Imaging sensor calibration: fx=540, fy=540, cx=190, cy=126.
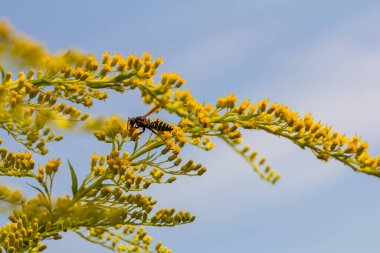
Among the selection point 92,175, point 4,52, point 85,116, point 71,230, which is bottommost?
point 4,52

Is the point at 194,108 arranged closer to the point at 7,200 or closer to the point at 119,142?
the point at 119,142


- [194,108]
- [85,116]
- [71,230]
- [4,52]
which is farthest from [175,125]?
[4,52]

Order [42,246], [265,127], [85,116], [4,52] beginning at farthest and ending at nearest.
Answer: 1. [42,246]
2. [85,116]
3. [265,127]
4. [4,52]

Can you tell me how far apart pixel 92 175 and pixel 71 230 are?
1242 millimetres

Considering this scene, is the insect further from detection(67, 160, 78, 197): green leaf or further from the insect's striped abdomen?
detection(67, 160, 78, 197): green leaf

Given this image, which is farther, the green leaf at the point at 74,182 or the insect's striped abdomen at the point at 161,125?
the green leaf at the point at 74,182

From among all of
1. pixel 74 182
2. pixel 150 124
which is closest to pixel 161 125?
pixel 150 124

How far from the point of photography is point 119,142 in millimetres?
7453

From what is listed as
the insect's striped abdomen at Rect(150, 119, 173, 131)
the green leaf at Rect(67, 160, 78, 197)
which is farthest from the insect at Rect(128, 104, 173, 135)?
the green leaf at Rect(67, 160, 78, 197)

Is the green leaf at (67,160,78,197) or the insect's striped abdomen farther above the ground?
the insect's striped abdomen

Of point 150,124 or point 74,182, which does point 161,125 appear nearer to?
point 150,124

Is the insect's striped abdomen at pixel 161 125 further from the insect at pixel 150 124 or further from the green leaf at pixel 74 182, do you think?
the green leaf at pixel 74 182

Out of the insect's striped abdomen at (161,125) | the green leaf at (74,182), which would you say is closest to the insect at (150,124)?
the insect's striped abdomen at (161,125)

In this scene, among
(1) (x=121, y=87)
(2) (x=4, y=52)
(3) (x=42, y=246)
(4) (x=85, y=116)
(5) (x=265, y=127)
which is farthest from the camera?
(3) (x=42, y=246)
